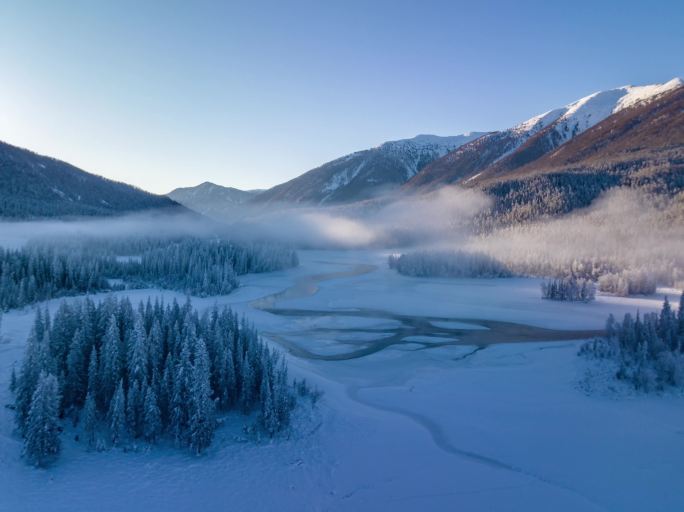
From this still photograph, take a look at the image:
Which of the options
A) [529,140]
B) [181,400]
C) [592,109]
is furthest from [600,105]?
[181,400]

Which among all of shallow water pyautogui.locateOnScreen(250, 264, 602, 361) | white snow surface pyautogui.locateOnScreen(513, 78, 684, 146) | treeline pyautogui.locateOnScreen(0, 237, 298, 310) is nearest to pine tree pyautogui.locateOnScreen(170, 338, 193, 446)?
shallow water pyautogui.locateOnScreen(250, 264, 602, 361)

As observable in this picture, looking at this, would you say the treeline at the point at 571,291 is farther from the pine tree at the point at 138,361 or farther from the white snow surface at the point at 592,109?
the white snow surface at the point at 592,109

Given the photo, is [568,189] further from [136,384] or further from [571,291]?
[136,384]

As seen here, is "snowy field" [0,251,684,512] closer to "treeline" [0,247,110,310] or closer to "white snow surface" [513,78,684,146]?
"treeline" [0,247,110,310]

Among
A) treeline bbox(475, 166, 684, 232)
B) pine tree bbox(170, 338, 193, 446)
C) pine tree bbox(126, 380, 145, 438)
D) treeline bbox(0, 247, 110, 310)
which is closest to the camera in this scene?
pine tree bbox(126, 380, 145, 438)

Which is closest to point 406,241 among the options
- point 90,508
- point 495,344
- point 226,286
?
point 226,286

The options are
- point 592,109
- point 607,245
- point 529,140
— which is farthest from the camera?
point 592,109
